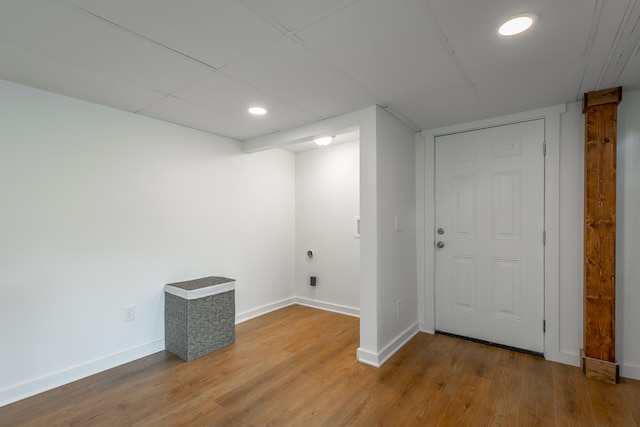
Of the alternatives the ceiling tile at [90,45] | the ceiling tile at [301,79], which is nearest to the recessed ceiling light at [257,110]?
the ceiling tile at [301,79]

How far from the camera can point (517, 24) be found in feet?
4.86

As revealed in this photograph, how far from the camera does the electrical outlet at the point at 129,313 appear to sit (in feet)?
8.61

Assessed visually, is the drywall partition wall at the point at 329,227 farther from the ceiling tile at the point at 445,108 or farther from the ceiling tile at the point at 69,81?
the ceiling tile at the point at 69,81

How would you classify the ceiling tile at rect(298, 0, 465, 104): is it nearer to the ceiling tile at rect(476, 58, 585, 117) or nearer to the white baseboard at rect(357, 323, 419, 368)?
the ceiling tile at rect(476, 58, 585, 117)

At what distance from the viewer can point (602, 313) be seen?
2238mm

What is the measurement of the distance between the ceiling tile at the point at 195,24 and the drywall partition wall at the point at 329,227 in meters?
2.38

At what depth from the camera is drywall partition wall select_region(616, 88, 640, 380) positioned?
88.3 inches

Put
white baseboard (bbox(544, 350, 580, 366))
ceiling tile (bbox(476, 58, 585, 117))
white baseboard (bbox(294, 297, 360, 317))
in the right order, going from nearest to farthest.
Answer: ceiling tile (bbox(476, 58, 585, 117))
white baseboard (bbox(544, 350, 580, 366))
white baseboard (bbox(294, 297, 360, 317))

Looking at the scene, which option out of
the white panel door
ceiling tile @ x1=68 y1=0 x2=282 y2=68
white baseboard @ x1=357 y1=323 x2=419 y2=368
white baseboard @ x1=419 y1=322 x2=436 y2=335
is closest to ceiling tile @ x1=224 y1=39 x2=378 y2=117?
ceiling tile @ x1=68 y1=0 x2=282 y2=68

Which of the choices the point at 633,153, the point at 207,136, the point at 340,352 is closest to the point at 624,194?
the point at 633,153

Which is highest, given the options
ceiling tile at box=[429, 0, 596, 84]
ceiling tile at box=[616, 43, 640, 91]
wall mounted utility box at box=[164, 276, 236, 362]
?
ceiling tile at box=[429, 0, 596, 84]

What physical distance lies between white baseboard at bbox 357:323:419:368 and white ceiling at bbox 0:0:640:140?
7.00 feet

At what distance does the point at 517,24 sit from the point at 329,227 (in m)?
2.97

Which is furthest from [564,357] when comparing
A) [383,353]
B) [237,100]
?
[237,100]
